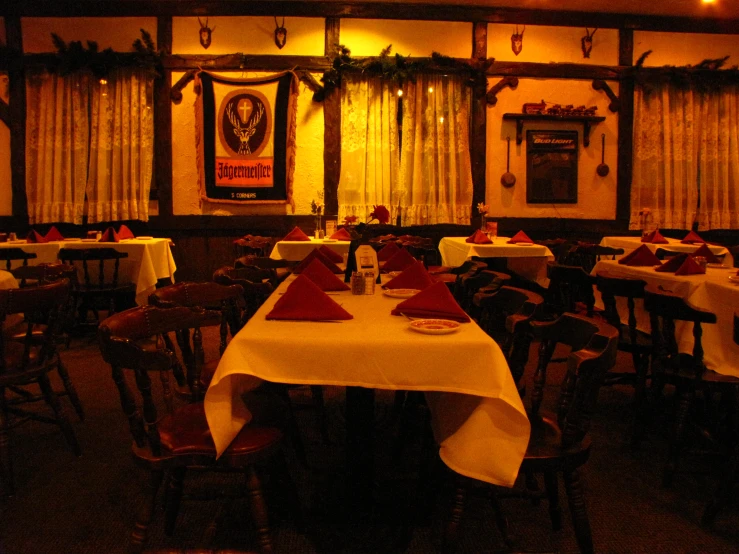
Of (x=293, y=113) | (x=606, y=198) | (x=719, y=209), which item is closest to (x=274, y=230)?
(x=293, y=113)

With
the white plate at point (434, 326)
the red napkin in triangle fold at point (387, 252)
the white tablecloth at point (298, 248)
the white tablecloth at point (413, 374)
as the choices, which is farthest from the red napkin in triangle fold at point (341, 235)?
the white tablecloth at point (413, 374)

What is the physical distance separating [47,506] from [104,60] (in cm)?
576

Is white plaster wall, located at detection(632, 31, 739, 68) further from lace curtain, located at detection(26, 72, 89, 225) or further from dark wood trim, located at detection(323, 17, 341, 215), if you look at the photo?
lace curtain, located at detection(26, 72, 89, 225)

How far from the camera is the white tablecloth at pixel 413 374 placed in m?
1.65

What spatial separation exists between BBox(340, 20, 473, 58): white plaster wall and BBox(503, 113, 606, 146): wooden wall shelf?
3.15 ft

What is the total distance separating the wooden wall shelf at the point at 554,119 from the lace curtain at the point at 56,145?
5.06 meters

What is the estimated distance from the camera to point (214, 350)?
4.79 m

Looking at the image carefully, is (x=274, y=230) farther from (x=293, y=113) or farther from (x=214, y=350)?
(x=214, y=350)

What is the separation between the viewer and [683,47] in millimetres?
7297

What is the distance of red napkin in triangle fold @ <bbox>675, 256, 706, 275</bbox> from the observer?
130 inches

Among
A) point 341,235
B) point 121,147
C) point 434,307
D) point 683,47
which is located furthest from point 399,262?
point 683,47

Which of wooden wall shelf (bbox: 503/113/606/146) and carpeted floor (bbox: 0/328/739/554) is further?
wooden wall shelf (bbox: 503/113/606/146)

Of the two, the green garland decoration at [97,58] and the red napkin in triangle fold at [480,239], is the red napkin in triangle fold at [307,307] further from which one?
the green garland decoration at [97,58]

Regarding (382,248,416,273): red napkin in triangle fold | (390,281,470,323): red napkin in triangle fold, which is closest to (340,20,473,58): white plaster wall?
(382,248,416,273): red napkin in triangle fold
